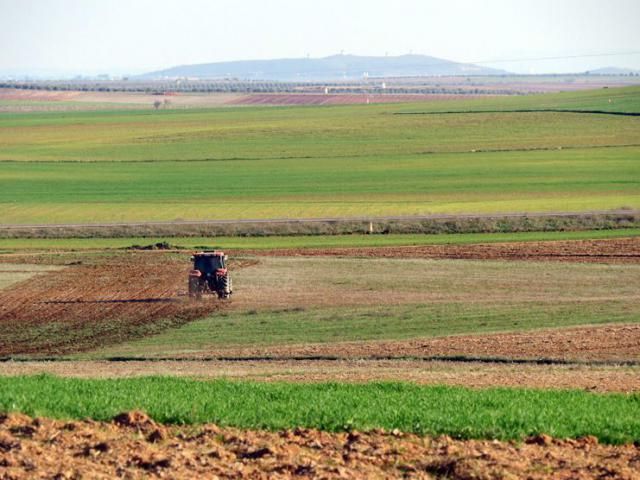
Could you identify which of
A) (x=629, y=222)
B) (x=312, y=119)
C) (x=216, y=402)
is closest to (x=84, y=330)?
(x=216, y=402)

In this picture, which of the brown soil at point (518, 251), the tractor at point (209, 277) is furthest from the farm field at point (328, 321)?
the tractor at point (209, 277)

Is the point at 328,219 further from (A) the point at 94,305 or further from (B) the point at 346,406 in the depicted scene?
(B) the point at 346,406

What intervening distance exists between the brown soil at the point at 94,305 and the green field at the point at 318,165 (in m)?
18.4

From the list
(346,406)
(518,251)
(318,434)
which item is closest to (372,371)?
(346,406)

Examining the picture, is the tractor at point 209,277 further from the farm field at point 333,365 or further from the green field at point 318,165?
the green field at point 318,165

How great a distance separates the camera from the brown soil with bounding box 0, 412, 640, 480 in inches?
505

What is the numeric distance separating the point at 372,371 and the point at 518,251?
23942mm

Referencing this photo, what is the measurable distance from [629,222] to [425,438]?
1785 inches

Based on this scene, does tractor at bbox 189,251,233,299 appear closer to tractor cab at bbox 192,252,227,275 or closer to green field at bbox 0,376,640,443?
tractor cab at bbox 192,252,227,275

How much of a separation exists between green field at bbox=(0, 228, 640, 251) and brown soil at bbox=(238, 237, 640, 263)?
5.87ft

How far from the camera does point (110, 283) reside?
41.3m

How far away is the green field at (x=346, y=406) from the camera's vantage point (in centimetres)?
1526

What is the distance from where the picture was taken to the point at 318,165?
87.1 meters

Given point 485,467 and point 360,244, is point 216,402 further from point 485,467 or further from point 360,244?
point 360,244
